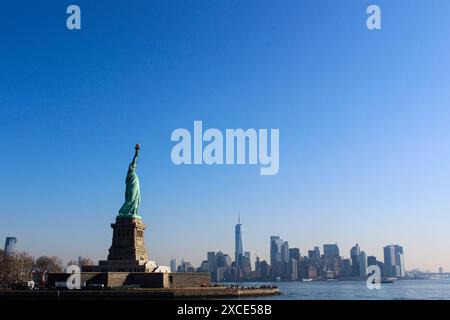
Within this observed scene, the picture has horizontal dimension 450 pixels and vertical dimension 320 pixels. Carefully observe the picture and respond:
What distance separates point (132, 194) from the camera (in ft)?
255

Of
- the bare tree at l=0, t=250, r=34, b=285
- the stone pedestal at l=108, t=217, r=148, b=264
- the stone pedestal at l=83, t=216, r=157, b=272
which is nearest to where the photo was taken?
the stone pedestal at l=83, t=216, r=157, b=272

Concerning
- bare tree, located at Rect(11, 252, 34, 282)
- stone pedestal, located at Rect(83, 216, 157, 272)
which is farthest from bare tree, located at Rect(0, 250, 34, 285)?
stone pedestal, located at Rect(83, 216, 157, 272)

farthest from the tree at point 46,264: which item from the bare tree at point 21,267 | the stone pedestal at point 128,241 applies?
the stone pedestal at point 128,241

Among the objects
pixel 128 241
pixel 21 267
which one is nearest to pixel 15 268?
pixel 21 267

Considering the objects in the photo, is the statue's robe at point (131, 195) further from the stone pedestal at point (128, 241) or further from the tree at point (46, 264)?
the tree at point (46, 264)

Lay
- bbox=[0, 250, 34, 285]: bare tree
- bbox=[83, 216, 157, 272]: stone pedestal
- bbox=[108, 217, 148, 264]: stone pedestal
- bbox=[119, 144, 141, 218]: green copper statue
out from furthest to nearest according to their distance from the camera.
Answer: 1. bbox=[0, 250, 34, 285]: bare tree
2. bbox=[119, 144, 141, 218]: green copper statue
3. bbox=[108, 217, 148, 264]: stone pedestal
4. bbox=[83, 216, 157, 272]: stone pedestal

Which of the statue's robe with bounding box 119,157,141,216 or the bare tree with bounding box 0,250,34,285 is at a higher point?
the statue's robe with bounding box 119,157,141,216

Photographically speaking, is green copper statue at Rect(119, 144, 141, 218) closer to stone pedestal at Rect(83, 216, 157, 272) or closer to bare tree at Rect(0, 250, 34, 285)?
stone pedestal at Rect(83, 216, 157, 272)

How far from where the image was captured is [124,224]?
247 ft

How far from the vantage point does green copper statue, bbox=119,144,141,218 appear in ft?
252

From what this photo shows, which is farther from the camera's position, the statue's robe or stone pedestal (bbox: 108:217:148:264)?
the statue's robe

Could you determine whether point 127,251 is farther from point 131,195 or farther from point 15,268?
point 15,268
